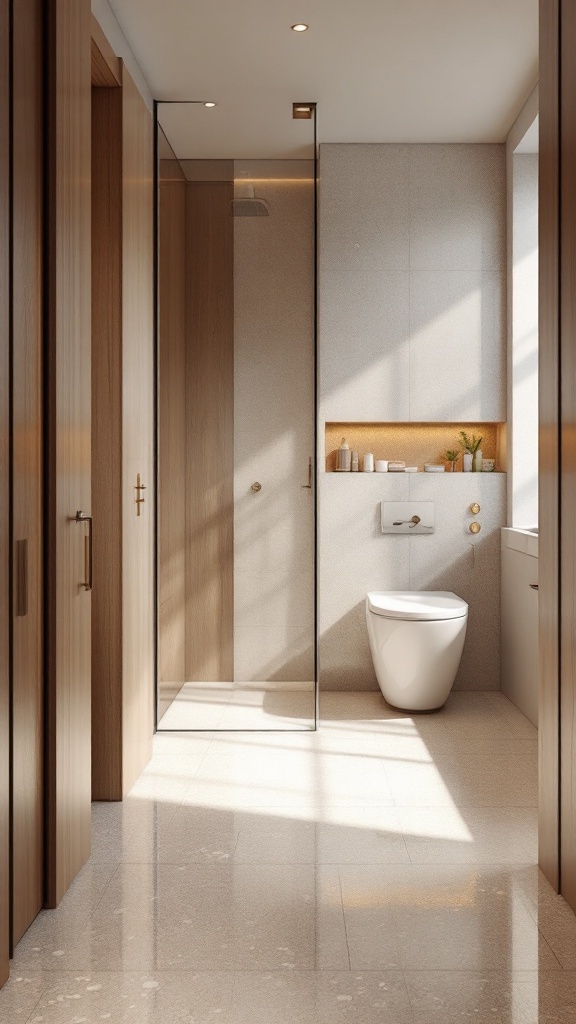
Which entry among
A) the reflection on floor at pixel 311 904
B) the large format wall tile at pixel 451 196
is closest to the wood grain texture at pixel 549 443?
the reflection on floor at pixel 311 904

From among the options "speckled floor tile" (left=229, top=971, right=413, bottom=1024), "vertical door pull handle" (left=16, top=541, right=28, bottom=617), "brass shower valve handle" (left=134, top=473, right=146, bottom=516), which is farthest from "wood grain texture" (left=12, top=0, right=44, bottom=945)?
"brass shower valve handle" (left=134, top=473, right=146, bottom=516)

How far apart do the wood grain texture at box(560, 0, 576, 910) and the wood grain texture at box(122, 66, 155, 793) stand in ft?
4.84

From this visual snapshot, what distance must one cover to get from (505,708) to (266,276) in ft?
7.45

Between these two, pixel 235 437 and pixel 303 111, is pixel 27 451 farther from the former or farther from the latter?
pixel 303 111

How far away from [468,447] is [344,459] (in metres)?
0.65

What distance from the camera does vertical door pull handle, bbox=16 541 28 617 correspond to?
200 cm

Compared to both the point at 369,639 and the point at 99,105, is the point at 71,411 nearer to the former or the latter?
the point at 99,105

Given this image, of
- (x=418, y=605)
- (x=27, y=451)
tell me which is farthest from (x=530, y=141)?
(x=27, y=451)

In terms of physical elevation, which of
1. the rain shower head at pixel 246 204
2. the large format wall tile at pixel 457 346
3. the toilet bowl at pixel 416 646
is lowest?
the toilet bowl at pixel 416 646

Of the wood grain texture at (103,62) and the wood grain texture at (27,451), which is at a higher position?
the wood grain texture at (103,62)

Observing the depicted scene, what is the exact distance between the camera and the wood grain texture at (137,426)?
308 cm

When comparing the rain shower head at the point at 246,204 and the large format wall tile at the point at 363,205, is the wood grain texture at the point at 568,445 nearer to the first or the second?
the rain shower head at the point at 246,204

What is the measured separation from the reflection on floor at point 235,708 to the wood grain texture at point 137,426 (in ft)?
0.74

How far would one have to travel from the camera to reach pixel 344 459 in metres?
4.54
